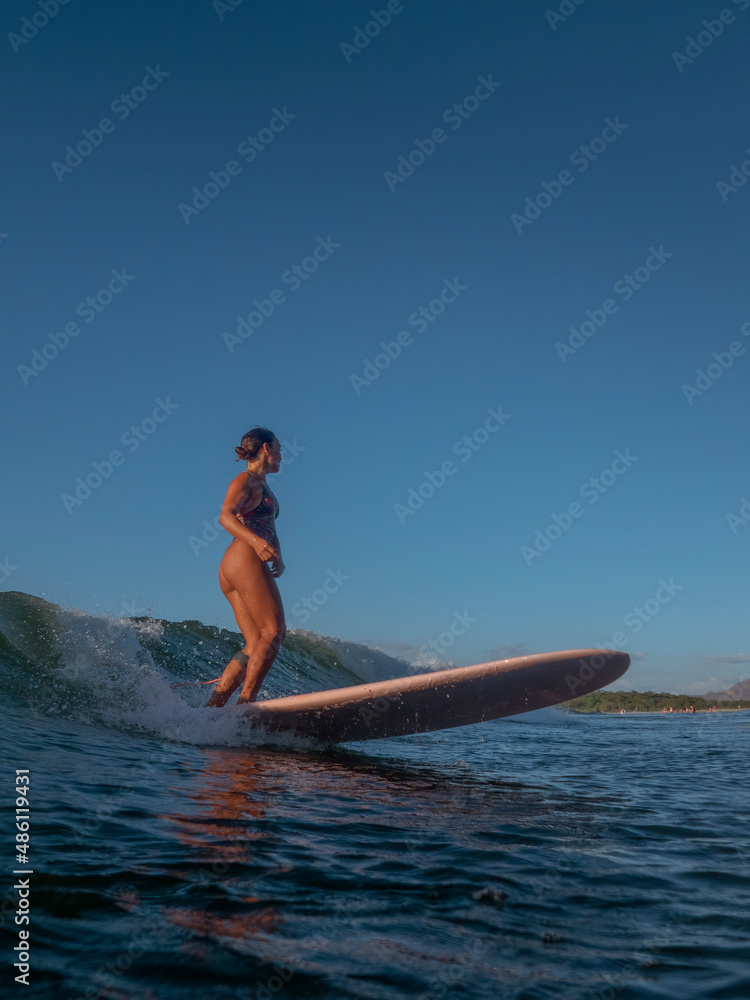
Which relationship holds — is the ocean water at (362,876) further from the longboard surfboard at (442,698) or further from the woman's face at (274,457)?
the woman's face at (274,457)

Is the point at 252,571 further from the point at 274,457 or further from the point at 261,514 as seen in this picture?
the point at 274,457

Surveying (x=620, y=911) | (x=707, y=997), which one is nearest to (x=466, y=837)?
(x=620, y=911)

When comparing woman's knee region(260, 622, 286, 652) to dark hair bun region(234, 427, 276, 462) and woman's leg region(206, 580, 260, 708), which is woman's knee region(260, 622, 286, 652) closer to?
woman's leg region(206, 580, 260, 708)

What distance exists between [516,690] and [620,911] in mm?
2892

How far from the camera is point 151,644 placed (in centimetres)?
925

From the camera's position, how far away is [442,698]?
480 centimetres

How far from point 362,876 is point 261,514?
3451mm

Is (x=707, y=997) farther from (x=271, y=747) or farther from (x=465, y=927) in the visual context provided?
(x=271, y=747)

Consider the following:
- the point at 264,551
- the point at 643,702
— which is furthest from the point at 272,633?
the point at 643,702

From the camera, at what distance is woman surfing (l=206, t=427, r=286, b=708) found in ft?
16.2

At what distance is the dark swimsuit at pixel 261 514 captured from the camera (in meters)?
5.10

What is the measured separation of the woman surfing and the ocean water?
568 mm

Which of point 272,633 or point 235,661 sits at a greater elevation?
point 272,633

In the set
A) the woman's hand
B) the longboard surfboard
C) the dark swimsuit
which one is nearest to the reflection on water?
the longboard surfboard
